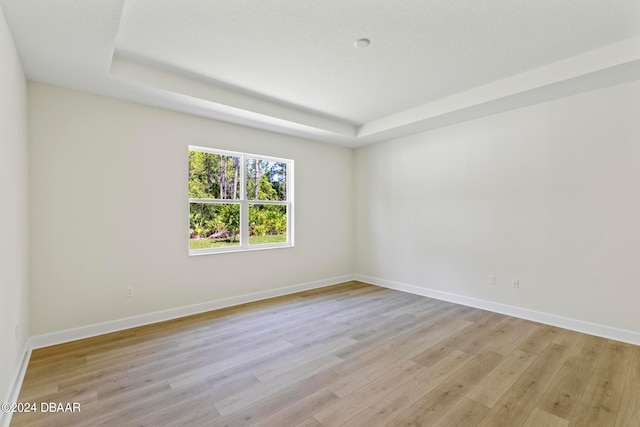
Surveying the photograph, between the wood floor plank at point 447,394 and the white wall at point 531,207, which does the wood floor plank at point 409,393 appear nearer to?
the wood floor plank at point 447,394

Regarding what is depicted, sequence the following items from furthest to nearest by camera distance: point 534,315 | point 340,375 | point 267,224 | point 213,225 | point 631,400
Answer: point 267,224 < point 213,225 < point 534,315 < point 340,375 < point 631,400

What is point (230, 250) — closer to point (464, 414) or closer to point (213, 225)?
point (213, 225)

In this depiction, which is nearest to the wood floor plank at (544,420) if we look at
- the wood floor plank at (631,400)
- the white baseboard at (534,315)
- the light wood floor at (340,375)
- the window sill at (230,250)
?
the light wood floor at (340,375)

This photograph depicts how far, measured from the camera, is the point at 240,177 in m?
4.35

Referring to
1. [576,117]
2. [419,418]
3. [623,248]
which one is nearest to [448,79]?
[576,117]

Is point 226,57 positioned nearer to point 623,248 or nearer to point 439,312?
point 439,312

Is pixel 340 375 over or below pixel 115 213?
below

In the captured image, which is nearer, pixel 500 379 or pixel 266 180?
pixel 500 379

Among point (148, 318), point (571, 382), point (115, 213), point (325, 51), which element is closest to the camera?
point (571, 382)

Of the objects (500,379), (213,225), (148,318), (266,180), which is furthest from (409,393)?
(266,180)

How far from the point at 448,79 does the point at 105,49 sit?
10.6ft

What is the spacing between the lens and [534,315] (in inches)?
139

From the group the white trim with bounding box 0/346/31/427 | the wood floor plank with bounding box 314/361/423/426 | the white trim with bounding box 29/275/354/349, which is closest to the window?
the white trim with bounding box 29/275/354/349

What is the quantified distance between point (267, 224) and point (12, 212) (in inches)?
114
